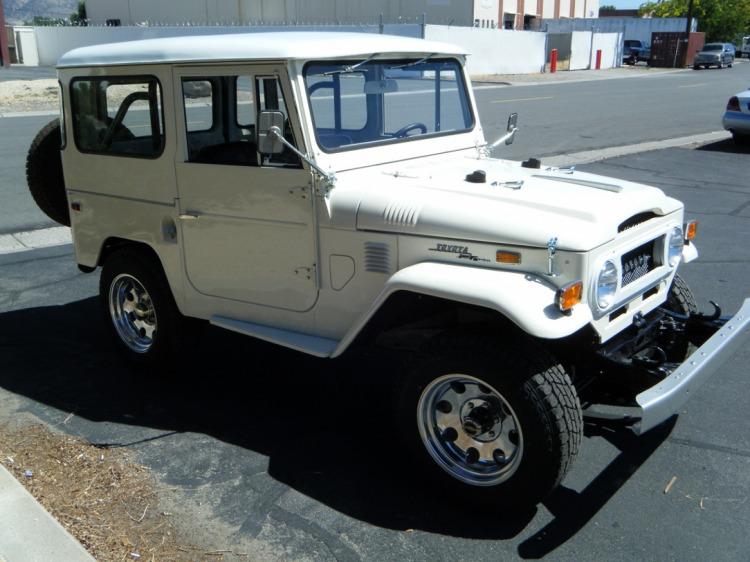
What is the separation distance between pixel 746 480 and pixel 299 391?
259 cm

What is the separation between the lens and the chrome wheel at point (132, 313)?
5156 millimetres

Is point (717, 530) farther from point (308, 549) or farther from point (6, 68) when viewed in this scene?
point (6, 68)

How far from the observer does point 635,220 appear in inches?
152

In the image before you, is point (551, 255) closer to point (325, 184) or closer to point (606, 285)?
point (606, 285)

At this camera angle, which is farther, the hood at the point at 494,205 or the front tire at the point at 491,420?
the hood at the point at 494,205

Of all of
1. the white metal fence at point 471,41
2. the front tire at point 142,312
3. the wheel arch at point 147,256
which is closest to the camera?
the wheel arch at point 147,256

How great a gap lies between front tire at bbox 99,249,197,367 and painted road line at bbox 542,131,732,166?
27.7ft

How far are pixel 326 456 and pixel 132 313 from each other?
1.93 metres

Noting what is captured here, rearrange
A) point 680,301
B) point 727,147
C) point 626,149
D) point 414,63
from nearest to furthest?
point 680,301 → point 414,63 → point 626,149 → point 727,147

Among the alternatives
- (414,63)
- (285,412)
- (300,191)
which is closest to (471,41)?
(414,63)

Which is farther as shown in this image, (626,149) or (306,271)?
(626,149)

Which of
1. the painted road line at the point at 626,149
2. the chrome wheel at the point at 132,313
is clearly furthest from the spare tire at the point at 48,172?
the painted road line at the point at 626,149

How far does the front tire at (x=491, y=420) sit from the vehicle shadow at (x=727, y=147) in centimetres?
1262

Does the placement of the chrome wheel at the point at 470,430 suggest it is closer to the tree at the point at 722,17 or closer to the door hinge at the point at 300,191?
the door hinge at the point at 300,191
